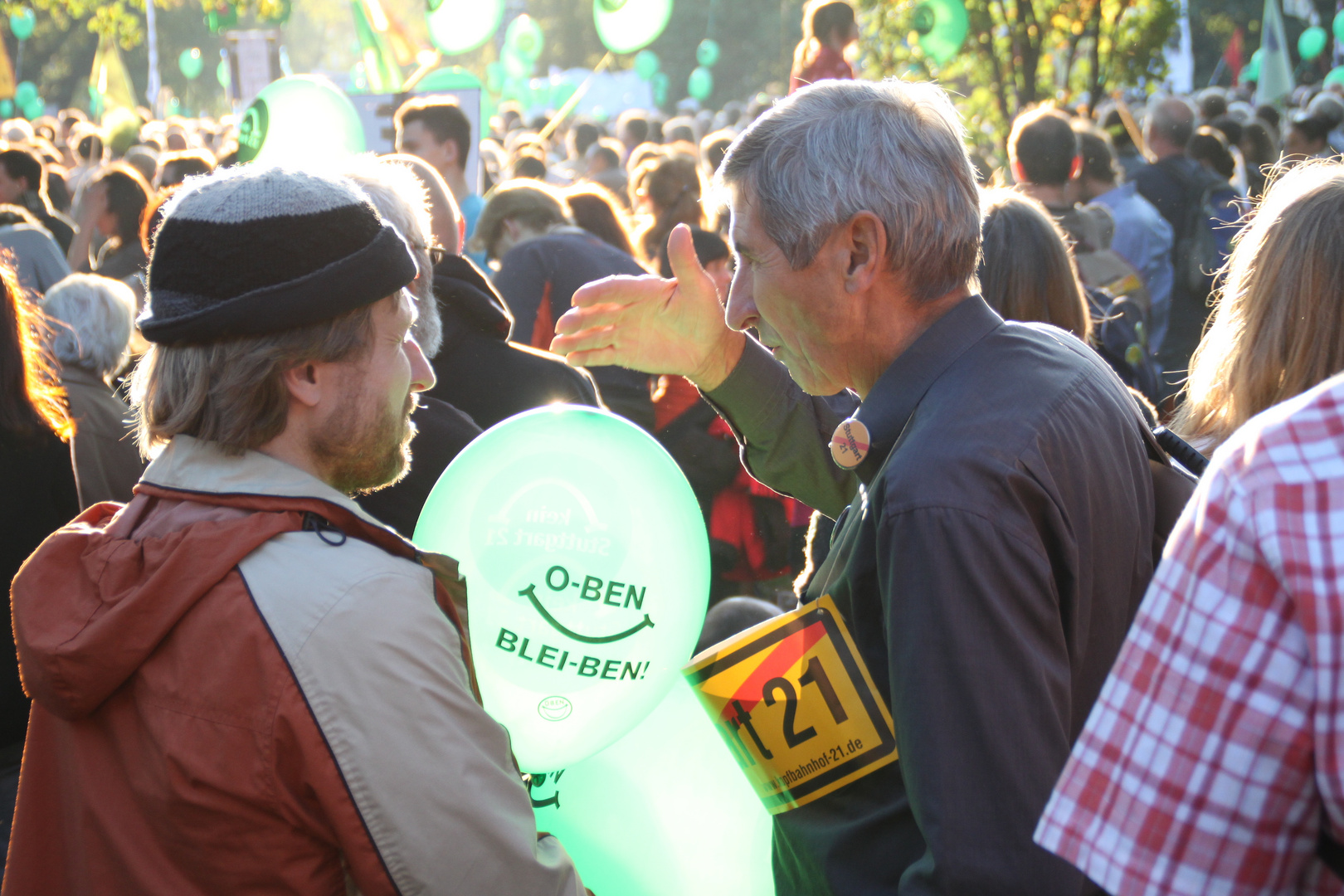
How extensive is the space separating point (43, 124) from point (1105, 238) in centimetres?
1249

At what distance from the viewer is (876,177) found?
1.51m

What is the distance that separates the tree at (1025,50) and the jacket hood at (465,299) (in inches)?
270

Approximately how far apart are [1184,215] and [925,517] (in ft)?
18.8

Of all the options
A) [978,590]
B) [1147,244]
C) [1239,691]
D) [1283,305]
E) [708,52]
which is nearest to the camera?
[1239,691]

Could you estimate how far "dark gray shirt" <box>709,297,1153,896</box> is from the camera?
1.22 meters

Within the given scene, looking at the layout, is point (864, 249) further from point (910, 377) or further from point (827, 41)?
point (827, 41)

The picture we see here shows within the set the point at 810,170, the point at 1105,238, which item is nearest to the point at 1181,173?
the point at 1105,238

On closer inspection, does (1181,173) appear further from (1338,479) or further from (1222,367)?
(1338,479)

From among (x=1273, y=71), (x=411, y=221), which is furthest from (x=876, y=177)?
(x=1273, y=71)

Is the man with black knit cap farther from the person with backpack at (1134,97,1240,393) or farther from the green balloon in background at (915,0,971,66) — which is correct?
the green balloon in background at (915,0,971,66)

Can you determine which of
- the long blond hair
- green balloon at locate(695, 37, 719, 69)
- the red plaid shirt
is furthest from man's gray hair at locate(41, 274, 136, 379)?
green balloon at locate(695, 37, 719, 69)

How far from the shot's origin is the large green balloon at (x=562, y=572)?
71.7 inches

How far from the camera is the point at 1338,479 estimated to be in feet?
2.52

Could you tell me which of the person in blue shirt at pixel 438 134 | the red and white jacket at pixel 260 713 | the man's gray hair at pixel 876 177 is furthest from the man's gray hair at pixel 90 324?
the man's gray hair at pixel 876 177
